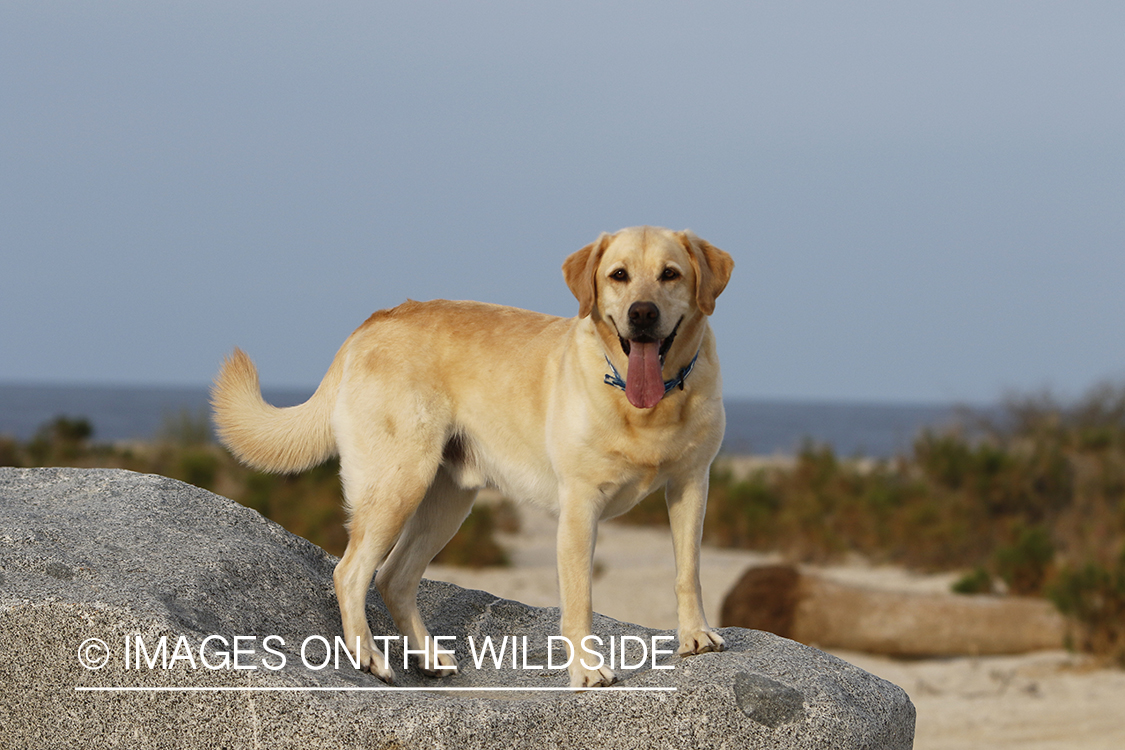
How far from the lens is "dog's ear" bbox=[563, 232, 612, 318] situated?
393 cm

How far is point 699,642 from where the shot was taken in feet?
13.3

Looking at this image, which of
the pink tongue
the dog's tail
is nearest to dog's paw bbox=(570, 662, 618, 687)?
the pink tongue

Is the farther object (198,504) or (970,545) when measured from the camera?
(970,545)

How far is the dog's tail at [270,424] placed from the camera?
15.8ft

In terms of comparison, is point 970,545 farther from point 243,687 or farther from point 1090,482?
point 243,687

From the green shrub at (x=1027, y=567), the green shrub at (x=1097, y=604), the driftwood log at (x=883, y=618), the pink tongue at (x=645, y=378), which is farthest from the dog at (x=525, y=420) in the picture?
the green shrub at (x=1027, y=567)

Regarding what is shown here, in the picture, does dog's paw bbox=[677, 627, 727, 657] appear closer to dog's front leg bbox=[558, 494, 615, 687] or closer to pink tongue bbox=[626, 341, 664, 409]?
dog's front leg bbox=[558, 494, 615, 687]

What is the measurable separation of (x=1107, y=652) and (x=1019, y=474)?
541 centimetres

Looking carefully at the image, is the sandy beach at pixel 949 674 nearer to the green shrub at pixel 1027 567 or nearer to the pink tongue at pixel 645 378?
the green shrub at pixel 1027 567

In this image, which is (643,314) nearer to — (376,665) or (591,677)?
(591,677)

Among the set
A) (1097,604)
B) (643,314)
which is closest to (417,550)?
(643,314)

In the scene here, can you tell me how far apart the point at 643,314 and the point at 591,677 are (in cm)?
133

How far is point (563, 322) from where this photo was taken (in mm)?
4621

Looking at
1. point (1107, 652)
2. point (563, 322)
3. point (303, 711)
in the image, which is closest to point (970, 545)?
point (1107, 652)
